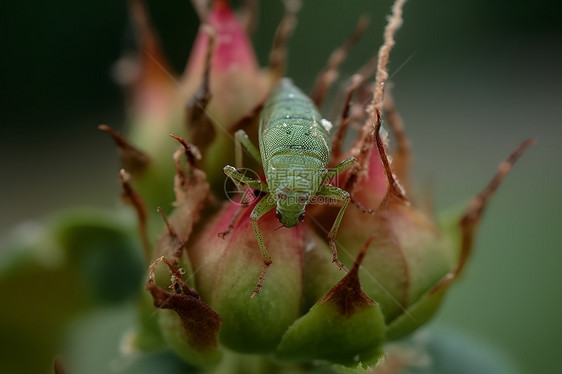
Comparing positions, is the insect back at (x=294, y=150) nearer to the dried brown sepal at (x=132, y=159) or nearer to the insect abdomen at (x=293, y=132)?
the insect abdomen at (x=293, y=132)

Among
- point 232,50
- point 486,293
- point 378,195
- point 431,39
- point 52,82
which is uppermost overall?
point 232,50

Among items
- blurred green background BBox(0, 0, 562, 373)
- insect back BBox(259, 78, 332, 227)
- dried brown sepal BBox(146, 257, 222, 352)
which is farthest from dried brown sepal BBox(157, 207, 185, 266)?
blurred green background BBox(0, 0, 562, 373)

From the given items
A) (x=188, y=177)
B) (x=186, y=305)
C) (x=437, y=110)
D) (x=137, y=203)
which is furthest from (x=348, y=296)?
(x=437, y=110)

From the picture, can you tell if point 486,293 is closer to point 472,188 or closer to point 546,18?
point 472,188

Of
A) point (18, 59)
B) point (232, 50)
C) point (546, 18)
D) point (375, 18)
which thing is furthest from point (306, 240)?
point (18, 59)

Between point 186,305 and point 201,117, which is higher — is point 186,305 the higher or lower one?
the lower one

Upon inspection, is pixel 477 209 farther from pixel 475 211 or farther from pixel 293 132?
pixel 293 132

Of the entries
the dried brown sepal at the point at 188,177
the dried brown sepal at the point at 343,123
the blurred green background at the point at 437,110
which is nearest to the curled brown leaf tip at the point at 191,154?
the dried brown sepal at the point at 188,177
